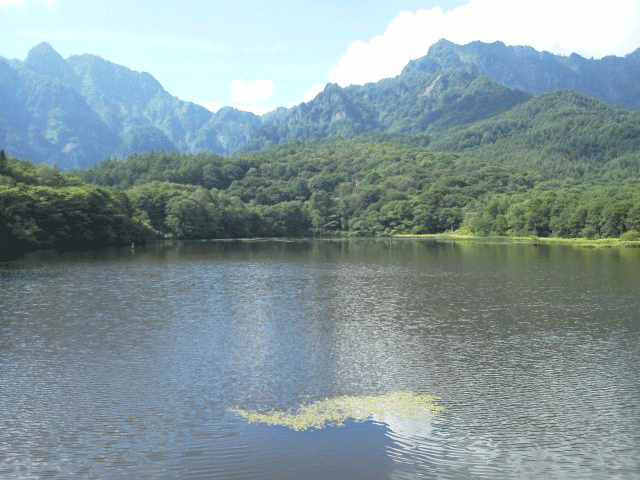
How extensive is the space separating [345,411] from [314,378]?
546 cm

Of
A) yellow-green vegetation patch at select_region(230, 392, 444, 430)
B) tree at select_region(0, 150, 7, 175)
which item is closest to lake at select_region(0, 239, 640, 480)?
yellow-green vegetation patch at select_region(230, 392, 444, 430)

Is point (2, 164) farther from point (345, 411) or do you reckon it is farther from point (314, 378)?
point (345, 411)

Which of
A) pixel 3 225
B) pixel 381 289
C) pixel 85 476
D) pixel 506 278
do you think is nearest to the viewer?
pixel 85 476

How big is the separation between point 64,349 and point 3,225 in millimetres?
84852

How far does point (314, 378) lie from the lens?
31.6 metres

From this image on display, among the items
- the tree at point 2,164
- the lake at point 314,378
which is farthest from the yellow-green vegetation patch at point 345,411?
the tree at point 2,164

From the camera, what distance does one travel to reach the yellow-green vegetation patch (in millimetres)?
24969

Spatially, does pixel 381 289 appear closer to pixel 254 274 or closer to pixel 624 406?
pixel 254 274

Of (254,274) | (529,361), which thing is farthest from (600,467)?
(254,274)

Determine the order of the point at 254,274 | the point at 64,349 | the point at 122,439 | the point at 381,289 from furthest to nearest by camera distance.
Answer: the point at 254,274 → the point at 381,289 → the point at 64,349 → the point at 122,439

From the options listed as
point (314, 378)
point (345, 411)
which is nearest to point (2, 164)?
point (314, 378)

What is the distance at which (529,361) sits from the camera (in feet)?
115

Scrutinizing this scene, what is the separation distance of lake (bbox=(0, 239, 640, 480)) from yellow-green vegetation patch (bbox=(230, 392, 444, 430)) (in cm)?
46

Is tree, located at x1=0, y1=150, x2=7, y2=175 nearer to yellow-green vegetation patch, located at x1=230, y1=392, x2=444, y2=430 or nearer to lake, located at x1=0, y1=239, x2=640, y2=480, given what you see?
lake, located at x1=0, y1=239, x2=640, y2=480
